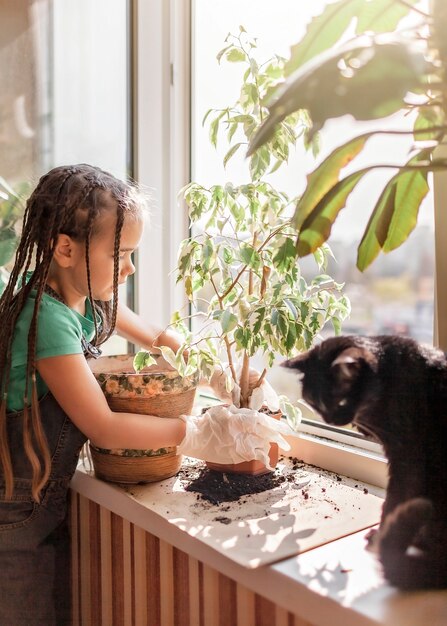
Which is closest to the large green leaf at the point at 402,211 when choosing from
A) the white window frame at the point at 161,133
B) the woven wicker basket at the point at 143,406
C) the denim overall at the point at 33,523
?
the woven wicker basket at the point at 143,406

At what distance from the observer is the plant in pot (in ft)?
3.32

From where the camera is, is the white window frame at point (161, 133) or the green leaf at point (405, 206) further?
the white window frame at point (161, 133)

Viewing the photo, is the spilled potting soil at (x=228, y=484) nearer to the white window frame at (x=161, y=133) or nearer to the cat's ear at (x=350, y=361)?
the cat's ear at (x=350, y=361)

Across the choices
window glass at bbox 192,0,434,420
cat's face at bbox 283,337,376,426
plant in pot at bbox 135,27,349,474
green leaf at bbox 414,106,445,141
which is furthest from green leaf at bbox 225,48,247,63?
cat's face at bbox 283,337,376,426

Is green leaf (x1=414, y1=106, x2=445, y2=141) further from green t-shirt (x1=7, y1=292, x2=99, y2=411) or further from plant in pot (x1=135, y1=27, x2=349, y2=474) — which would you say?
green t-shirt (x1=7, y1=292, x2=99, y2=411)

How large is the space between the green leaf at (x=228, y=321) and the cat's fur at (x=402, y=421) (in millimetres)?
222

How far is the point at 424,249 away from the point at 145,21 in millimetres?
1079

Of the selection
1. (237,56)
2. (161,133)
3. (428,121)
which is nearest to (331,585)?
(428,121)

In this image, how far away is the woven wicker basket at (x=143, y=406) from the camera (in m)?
1.14

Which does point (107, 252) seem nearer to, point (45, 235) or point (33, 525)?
point (45, 235)

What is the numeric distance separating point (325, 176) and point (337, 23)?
0.56 feet

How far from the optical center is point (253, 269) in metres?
1.07

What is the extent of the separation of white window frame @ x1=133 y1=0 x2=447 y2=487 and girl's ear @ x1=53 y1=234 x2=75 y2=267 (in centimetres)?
47

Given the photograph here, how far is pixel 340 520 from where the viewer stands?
3.23 ft
